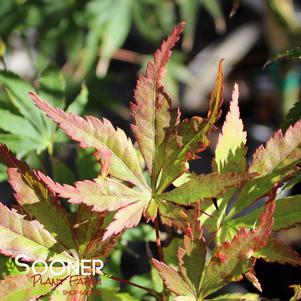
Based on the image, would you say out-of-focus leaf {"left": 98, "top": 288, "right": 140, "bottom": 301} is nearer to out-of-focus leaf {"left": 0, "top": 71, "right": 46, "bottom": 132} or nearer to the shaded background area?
the shaded background area

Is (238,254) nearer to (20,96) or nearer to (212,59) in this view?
(20,96)

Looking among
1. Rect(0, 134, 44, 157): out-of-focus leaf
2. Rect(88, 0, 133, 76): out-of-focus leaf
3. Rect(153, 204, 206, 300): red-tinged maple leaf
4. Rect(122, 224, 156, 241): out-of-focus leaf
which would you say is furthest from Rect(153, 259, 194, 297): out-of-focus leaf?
Rect(88, 0, 133, 76): out-of-focus leaf

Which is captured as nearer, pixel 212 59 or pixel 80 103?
pixel 80 103

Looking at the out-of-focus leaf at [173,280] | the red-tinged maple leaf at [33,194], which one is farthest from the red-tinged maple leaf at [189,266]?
the red-tinged maple leaf at [33,194]

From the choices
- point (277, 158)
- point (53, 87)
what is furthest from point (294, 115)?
point (53, 87)

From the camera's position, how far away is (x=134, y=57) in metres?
1.92

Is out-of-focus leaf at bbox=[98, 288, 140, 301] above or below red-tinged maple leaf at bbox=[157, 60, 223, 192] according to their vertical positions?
below

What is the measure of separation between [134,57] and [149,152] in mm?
1408

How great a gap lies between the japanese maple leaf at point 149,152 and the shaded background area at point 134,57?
197mm

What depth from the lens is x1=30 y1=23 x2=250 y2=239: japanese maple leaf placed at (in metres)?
0.50

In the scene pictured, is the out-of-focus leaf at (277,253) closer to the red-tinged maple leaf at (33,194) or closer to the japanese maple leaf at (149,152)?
the japanese maple leaf at (149,152)

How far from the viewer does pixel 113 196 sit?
1.70 ft

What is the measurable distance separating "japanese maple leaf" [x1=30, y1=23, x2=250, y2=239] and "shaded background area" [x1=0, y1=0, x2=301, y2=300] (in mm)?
197

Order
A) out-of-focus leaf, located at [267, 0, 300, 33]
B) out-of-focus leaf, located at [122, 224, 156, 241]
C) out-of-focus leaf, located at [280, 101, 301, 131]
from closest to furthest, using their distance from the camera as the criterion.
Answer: out-of-focus leaf, located at [280, 101, 301, 131] → out-of-focus leaf, located at [122, 224, 156, 241] → out-of-focus leaf, located at [267, 0, 300, 33]
